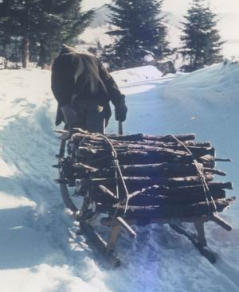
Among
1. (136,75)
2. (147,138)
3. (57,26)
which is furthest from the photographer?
(57,26)

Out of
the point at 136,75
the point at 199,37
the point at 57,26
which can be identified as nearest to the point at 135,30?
the point at 199,37

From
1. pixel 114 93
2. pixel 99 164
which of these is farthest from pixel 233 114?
pixel 99 164

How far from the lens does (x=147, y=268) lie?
643cm

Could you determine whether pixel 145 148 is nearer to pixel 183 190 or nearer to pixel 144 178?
pixel 144 178

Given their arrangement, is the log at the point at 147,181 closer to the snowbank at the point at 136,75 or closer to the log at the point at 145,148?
the log at the point at 145,148

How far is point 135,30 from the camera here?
132 ft

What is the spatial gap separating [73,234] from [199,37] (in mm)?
34986

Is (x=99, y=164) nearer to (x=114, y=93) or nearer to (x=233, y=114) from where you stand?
(x=114, y=93)

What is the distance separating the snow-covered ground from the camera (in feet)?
19.4

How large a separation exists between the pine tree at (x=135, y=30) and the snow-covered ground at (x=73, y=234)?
27763mm

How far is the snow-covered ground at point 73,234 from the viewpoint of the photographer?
590cm

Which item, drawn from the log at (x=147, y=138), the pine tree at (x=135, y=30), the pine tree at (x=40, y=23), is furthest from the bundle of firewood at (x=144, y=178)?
the pine tree at (x=135, y=30)

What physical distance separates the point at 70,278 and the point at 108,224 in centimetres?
80

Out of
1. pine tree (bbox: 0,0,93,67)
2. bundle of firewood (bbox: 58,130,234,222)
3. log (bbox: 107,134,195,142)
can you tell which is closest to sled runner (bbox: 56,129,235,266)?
bundle of firewood (bbox: 58,130,234,222)
